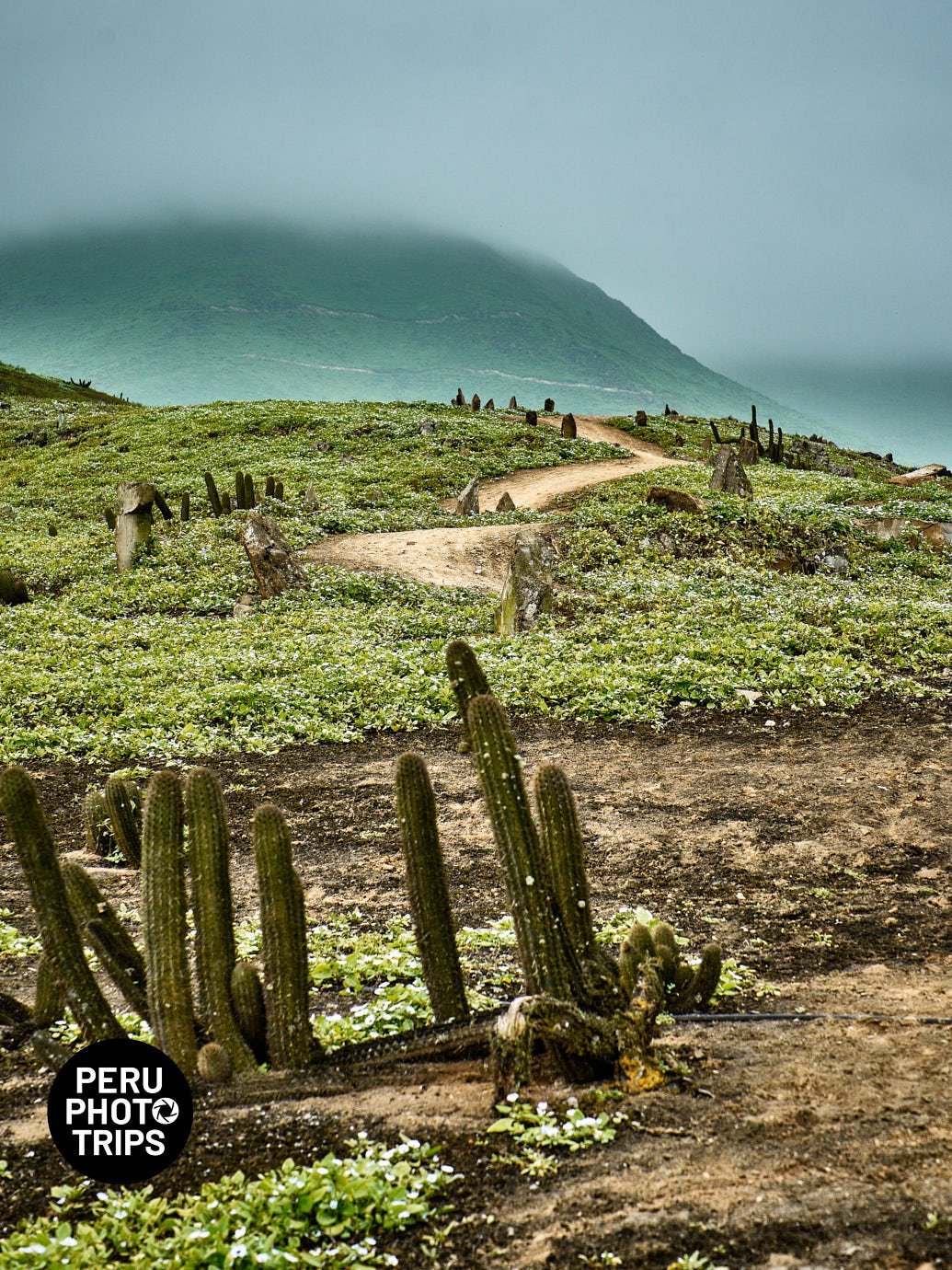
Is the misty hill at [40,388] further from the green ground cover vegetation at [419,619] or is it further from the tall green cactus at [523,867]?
the tall green cactus at [523,867]

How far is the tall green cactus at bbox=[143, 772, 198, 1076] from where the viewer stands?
5180 mm

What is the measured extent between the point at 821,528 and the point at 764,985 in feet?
65.9

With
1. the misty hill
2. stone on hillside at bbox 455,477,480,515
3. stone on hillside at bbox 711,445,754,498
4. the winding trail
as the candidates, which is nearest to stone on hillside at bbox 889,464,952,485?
stone on hillside at bbox 711,445,754,498

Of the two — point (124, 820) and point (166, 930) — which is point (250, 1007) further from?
point (124, 820)

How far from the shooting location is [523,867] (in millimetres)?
5164

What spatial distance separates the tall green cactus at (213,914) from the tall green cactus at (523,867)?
1504mm

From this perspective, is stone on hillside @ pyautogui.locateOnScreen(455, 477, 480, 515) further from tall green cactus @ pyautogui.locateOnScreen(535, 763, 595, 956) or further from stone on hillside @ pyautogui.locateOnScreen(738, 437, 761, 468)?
tall green cactus @ pyautogui.locateOnScreen(535, 763, 595, 956)

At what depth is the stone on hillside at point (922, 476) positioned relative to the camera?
3838cm

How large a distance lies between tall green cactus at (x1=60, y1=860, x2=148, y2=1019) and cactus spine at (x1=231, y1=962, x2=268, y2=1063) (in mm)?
697

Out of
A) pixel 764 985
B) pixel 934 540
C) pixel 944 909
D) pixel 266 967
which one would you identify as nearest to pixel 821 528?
pixel 934 540

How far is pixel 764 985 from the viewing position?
20.1 ft

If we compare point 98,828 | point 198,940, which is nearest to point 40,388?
point 98,828

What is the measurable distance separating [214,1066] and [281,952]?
68 centimetres

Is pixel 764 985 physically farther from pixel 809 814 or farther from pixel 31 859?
pixel 31 859
